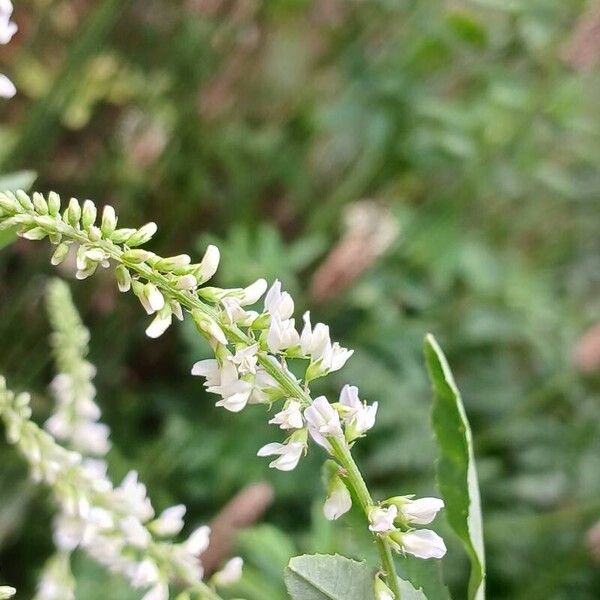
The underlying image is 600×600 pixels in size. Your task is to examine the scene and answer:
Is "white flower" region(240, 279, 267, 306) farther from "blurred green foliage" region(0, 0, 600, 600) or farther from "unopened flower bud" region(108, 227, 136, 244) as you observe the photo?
"blurred green foliage" region(0, 0, 600, 600)

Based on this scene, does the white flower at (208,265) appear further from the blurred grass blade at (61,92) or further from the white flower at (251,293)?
the blurred grass blade at (61,92)

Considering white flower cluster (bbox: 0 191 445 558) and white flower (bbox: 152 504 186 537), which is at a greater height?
white flower cluster (bbox: 0 191 445 558)

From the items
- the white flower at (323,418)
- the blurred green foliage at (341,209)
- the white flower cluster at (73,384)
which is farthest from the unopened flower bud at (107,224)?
the blurred green foliage at (341,209)

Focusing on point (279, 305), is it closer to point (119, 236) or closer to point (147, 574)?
point (119, 236)

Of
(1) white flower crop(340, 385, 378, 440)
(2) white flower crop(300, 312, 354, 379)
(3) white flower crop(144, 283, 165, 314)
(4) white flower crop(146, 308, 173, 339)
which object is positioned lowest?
(1) white flower crop(340, 385, 378, 440)

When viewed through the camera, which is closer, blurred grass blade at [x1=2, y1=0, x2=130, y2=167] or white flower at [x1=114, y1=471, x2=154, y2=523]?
white flower at [x1=114, y1=471, x2=154, y2=523]

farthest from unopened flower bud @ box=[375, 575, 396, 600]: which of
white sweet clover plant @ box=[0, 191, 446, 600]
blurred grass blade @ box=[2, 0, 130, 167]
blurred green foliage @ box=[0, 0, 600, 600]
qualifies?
blurred grass blade @ box=[2, 0, 130, 167]

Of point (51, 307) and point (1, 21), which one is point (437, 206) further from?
point (1, 21)
